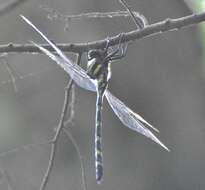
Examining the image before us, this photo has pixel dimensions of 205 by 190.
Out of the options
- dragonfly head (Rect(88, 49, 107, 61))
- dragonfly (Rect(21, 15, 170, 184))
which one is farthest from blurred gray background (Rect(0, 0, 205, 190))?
dragonfly head (Rect(88, 49, 107, 61))

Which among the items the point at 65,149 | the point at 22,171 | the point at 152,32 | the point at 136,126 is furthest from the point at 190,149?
the point at 152,32

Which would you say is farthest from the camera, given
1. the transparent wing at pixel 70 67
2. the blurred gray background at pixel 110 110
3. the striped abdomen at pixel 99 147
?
the blurred gray background at pixel 110 110

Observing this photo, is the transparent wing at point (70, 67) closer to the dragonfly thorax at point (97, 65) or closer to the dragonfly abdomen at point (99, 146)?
the dragonfly thorax at point (97, 65)

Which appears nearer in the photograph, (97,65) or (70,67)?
(70,67)

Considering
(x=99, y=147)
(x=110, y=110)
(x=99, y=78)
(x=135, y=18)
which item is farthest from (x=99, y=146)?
(x=110, y=110)

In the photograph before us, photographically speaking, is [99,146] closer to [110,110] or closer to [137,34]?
[137,34]

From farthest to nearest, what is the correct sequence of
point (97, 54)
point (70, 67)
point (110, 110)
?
point (110, 110), point (97, 54), point (70, 67)

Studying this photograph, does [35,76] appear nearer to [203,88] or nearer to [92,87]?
[203,88]

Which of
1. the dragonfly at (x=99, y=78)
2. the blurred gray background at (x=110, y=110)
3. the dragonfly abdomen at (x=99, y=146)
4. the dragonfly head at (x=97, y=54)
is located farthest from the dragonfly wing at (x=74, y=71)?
the blurred gray background at (x=110, y=110)

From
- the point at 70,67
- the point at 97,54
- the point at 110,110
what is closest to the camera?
the point at 70,67
